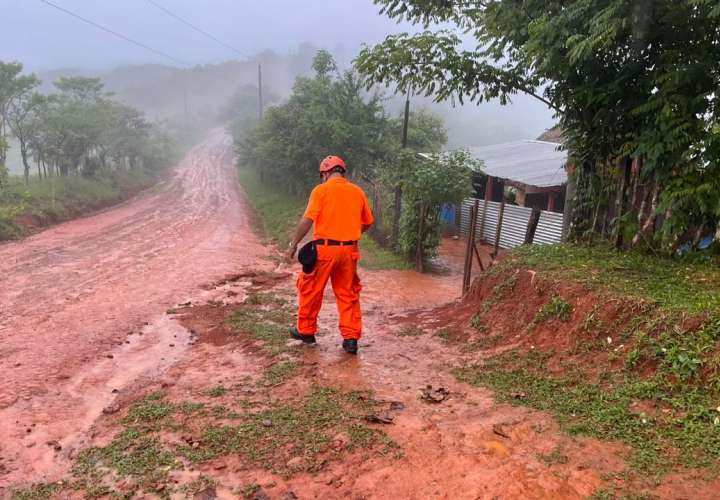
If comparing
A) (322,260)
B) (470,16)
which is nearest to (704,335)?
(322,260)

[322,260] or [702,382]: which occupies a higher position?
[322,260]

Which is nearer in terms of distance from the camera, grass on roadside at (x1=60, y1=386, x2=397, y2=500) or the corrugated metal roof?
grass on roadside at (x1=60, y1=386, x2=397, y2=500)

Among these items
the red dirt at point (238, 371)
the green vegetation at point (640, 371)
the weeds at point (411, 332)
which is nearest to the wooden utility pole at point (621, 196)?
the green vegetation at point (640, 371)

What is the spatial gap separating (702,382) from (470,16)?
676 cm

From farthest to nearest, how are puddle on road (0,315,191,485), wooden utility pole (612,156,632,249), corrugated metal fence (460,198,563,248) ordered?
corrugated metal fence (460,198,563,248) < wooden utility pole (612,156,632,249) < puddle on road (0,315,191,485)

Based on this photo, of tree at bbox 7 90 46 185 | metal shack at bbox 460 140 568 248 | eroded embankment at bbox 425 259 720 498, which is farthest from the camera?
tree at bbox 7 90 46 185

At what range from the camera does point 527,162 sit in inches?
688

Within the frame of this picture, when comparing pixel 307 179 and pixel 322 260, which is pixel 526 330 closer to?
pixel 322 260

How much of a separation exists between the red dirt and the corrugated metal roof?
468cm

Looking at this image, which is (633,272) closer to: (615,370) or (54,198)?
(615,370)

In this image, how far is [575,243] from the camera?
23.7 feet

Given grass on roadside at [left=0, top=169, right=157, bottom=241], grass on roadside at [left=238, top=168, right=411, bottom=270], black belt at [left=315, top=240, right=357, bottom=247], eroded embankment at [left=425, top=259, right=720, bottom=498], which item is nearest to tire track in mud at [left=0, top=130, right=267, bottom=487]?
grass on roadside at [left=0, top=169, right=157, bottom=241]

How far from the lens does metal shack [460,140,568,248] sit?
543 inches

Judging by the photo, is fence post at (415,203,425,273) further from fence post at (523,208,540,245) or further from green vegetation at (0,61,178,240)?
green vegetation at (0,61,178,240)
